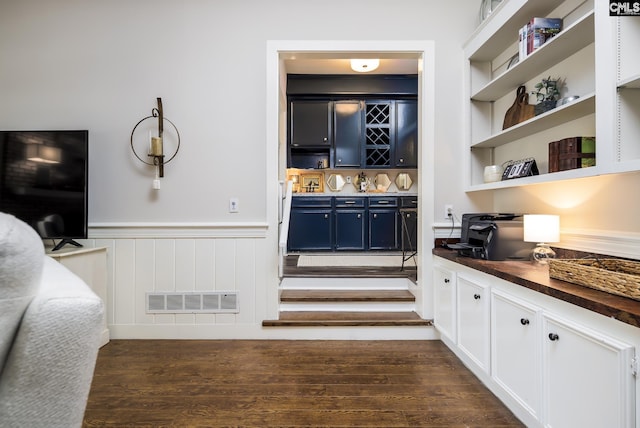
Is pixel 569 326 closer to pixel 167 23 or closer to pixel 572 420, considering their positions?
pixel 572 420

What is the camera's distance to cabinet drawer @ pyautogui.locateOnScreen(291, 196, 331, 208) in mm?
4934

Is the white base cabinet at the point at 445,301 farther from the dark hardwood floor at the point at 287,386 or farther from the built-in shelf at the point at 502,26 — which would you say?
the built-in shelf at the point at 502,26

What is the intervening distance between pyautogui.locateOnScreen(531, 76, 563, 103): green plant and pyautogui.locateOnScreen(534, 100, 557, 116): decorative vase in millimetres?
24

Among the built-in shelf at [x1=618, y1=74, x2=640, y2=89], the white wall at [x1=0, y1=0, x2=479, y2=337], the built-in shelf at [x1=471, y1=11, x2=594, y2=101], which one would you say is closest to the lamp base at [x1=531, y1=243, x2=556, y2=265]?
the built-in shelf at [x1=618, y1=74, x2=640, y2=89]

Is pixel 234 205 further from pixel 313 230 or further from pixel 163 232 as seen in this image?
pixel 313 230

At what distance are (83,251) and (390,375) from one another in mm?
2297

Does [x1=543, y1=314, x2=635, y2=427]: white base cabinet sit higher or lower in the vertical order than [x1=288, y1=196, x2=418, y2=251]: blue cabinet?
lower

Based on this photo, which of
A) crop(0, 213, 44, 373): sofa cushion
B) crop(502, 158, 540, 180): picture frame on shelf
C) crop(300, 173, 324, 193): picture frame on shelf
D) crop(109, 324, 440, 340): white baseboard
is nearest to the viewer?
crop(0, 213, 44, 373): sofa cushion

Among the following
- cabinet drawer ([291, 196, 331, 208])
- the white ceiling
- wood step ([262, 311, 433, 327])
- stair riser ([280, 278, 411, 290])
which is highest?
the white ceiling

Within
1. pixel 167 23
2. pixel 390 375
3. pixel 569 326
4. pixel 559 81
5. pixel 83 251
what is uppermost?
pixel 167 23

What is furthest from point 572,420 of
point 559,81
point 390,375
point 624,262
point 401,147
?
point 401,147

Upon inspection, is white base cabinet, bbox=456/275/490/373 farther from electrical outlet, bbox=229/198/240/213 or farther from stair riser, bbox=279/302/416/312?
electrical outlet, bbox=229/198/240/213

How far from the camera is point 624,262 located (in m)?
1.48

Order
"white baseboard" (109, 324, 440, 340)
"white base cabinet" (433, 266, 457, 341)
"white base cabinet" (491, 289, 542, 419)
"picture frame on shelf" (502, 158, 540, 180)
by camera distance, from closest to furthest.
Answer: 1. "white base cabinet" (491, 289, 542, 419)
2. "picture frame on shelf" (502, 158, 540, 180)
3. "white base cabinet" (433, 266, 457, 341)
4. "white baseboard" (109, 324, 440, 340)
